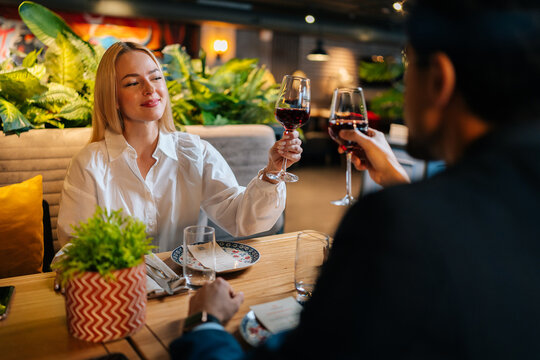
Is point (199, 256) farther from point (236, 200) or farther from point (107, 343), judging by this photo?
point (236, 200)

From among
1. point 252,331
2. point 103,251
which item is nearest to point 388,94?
point 252,331

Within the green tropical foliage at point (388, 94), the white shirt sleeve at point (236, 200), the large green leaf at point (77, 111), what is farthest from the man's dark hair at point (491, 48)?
the green tropical foliage at point (388, 94)

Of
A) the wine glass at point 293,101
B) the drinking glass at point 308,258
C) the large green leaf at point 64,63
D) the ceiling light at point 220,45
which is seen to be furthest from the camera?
the ceiling light at point 220,45

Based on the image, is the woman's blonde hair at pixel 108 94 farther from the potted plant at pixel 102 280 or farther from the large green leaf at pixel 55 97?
the potted plant at pixel 102 280

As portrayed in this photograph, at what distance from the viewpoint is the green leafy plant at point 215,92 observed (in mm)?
2742

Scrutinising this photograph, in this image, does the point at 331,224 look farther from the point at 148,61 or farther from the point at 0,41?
the point at 0,41

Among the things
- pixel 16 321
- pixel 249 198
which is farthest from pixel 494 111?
pixel 249 198

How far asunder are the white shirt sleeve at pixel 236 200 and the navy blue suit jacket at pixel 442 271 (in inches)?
47.4

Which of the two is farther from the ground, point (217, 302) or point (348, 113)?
point (348, 113)

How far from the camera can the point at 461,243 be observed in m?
0.50

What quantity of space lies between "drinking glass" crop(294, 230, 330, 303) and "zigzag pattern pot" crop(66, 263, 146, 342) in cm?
41

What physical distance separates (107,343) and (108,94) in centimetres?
118

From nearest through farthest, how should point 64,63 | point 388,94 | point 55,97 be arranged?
point 55,97
point 64,63
point 388,94

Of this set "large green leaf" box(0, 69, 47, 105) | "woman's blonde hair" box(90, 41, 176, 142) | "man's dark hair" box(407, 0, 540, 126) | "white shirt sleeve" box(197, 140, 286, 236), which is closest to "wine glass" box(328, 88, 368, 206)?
"white shirt sleeve" box(197, 140, 286, 236)
